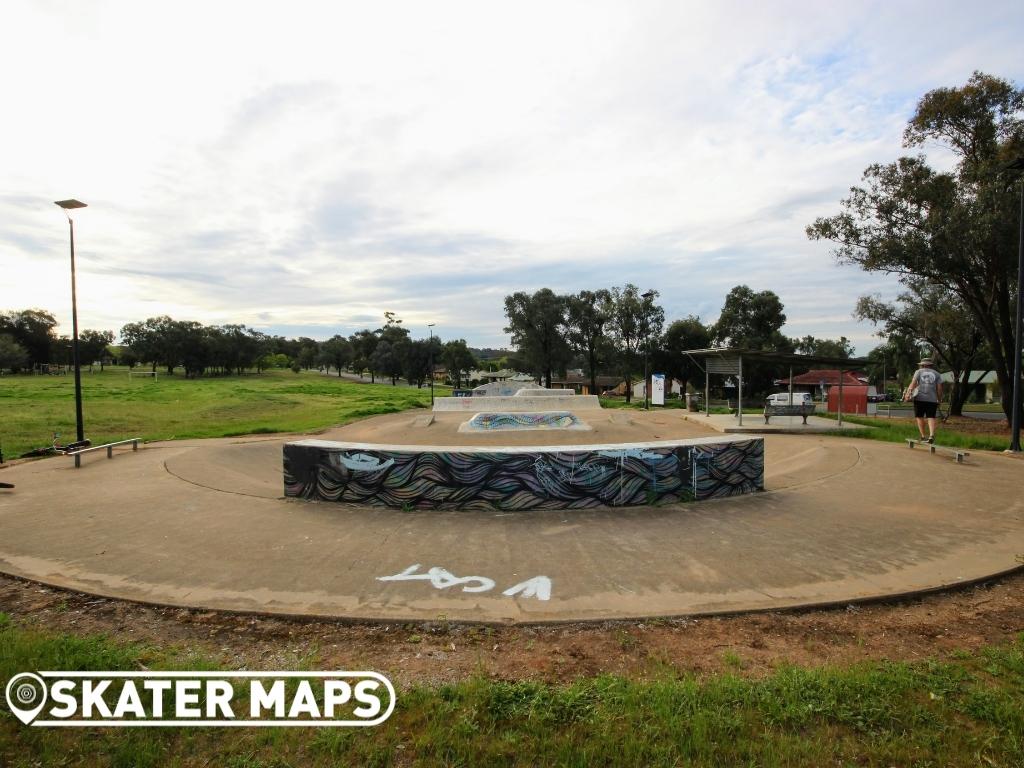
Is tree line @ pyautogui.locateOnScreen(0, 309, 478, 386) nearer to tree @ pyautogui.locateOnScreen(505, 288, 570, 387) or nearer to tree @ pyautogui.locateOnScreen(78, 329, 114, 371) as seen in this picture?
tree @ pyautogui.locateOnScreen(78, 329, 114, 371)

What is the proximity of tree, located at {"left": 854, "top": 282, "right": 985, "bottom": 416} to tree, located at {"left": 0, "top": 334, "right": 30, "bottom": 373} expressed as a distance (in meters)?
90.6

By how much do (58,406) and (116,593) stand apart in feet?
101

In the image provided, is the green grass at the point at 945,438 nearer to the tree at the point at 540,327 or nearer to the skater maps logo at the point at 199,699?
the skater maps logo at the point at 199,699

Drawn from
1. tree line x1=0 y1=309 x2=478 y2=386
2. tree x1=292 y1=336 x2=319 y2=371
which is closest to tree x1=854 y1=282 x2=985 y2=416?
tree line x1=0 y1=309 x2=478 y2=386

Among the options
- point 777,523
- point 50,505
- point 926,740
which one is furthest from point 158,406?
point 926,740

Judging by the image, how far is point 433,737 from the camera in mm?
2604

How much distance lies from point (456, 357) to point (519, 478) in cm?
8876

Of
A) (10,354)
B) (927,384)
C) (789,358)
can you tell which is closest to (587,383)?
(789,358)

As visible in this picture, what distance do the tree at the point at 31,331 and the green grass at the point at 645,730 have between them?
9805cm

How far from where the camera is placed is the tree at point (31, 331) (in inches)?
2916

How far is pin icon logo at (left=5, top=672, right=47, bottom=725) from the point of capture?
2805mm

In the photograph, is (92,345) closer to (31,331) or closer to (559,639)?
(31,331)

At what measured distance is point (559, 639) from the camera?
3.74 meters

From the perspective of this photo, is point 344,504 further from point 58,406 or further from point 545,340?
point 545,340
